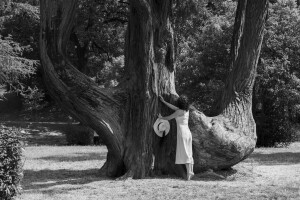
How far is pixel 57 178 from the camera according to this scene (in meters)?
12.0

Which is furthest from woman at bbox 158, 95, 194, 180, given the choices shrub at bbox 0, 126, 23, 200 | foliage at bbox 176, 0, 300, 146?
foliage at bbox 176, 0, 300, 146

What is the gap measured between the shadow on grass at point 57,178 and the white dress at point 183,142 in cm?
182

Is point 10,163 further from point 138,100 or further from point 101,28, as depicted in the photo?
point 101,28

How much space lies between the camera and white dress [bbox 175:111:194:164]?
11.4 m

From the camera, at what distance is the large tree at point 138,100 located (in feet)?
37.4

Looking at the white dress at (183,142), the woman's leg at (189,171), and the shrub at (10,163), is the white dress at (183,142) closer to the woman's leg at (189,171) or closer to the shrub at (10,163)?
the woman's leg at (189,171)

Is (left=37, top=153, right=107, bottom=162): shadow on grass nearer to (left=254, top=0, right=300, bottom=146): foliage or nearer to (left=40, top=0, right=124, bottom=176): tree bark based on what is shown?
(left=40, top=0, right=124, bottom=176): tree bark

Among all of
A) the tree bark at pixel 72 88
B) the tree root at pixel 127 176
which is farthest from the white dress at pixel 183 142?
the tree bark at pixel 72 88

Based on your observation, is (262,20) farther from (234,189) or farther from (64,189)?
(64,189)

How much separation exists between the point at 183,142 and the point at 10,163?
492cm

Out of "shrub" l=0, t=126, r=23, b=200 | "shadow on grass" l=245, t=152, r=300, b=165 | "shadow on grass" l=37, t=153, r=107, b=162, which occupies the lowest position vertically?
"shadow on grass" l=37, t=153, r=107, b=162

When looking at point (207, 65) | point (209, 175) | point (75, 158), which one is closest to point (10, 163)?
point (209, 175)

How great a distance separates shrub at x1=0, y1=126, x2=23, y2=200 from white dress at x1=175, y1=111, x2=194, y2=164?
4.72 m

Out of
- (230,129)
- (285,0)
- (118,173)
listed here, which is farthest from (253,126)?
(285,0)
